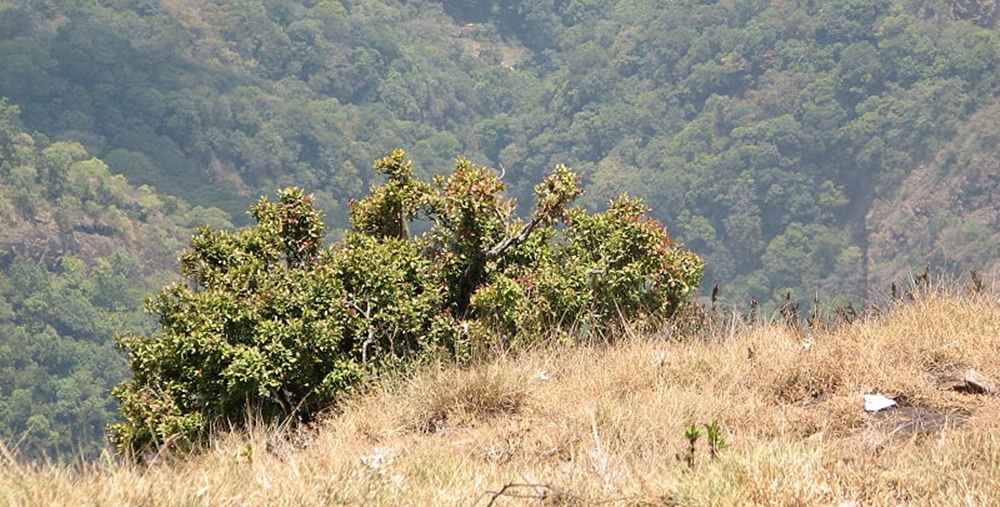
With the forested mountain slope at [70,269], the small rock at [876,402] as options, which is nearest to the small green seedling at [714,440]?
the small rock at [876,402]

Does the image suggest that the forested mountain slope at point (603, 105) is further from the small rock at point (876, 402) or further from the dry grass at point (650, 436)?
the small rock at point (876, 402)

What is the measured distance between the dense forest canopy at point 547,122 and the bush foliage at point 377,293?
85665 mm

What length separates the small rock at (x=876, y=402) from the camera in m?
6.00

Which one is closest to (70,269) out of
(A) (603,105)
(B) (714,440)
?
(A) (603,105)

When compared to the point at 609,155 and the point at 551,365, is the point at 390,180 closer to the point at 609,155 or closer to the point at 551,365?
the point at 551,365

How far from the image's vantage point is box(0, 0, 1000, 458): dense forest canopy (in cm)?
11431

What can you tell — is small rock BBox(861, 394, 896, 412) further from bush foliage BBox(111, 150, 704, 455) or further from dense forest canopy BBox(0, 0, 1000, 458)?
dense forest canopy BBox(0, 0, 1000, 458)

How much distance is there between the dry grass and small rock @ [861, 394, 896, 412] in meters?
0.05

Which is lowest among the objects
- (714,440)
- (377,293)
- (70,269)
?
(70,269)

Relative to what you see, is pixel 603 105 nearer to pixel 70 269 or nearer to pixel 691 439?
pixel 70 269

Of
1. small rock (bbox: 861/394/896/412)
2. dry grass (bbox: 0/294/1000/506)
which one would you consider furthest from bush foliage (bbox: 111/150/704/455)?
small rock (bbox: 861/394/896/412)

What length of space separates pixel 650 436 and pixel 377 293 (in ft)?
13.8

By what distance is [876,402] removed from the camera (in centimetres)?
606

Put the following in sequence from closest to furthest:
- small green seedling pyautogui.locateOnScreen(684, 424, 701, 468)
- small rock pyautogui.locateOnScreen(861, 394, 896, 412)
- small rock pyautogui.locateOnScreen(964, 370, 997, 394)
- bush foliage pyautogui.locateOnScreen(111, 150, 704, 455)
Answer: small green seedling pyautogui.locateOnScreen(684, 424, 701, 468) < small rock pyautogui.locateOnScreen(861, 394, 896, 412) < small rock pyautogui.locateOnScreen(964, 370, 997, 394) < bush foliage pyautogui.locateOnScreen(111, 150, 704, 455)
